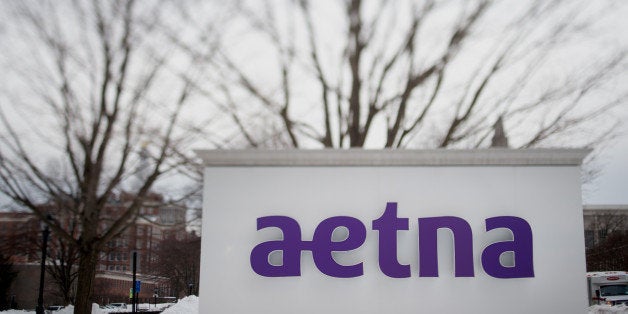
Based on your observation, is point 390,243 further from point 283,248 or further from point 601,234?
point 601,234

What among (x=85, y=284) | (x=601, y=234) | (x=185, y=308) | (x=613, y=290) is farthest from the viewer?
(x=601, y=234)

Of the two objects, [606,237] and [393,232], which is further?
[606,237]

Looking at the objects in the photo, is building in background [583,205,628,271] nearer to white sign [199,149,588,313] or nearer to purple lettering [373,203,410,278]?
white sign [199,149,588,313]

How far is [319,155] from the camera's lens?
7.21m

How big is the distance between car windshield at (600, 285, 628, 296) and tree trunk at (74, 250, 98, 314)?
85.4 feet

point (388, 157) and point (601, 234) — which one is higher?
point (388, 157)

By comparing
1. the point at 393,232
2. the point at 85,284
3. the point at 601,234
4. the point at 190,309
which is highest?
the point at 601,234

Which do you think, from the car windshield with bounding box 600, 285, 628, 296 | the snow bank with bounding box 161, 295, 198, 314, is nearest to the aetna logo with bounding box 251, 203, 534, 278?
the snow bank with bounding box 161, 295, 198, 314

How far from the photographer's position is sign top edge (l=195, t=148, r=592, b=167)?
Answer: 7172 mm

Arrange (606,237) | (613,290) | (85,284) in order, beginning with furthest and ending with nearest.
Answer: (606,237), (613,290), (85,284)

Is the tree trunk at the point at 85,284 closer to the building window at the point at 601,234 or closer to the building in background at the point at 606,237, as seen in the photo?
the building in background at the point at 606,237

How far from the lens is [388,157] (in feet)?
23.6

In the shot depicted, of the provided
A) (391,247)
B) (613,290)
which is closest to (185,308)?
(391,247)

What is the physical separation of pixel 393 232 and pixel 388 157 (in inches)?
40.0
